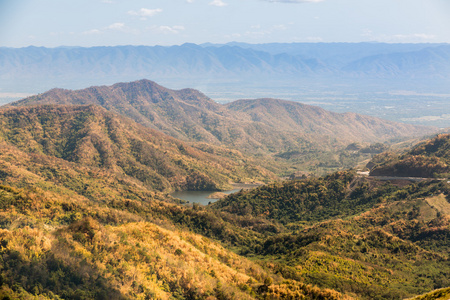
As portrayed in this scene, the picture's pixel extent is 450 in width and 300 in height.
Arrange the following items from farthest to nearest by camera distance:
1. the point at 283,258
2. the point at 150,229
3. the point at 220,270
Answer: the point at 283,258 → the point at 150,229 → the point at 220,270

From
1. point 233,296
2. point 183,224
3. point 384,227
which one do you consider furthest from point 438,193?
point 233,296

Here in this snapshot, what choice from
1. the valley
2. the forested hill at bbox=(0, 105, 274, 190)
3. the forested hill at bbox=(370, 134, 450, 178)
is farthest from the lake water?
the forested hill at bbox=(370, 134, 450, 178)

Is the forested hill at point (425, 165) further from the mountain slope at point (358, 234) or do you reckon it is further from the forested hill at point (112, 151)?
the forested hill at point (112, 151)

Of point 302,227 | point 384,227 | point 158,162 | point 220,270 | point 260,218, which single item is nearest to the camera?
point 220,270

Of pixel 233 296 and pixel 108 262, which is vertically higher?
pixel 108 262

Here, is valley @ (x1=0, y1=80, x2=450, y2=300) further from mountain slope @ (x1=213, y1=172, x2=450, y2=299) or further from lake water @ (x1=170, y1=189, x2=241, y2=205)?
lake water @ (x1=170, y1=189, x2=241, y2=205)

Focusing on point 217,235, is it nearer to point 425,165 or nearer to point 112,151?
point 425,165

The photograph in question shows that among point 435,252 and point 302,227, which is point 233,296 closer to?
point 435,252

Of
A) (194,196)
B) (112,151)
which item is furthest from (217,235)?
(112,151)

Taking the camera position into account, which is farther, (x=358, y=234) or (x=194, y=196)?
(x=194, y=196)
